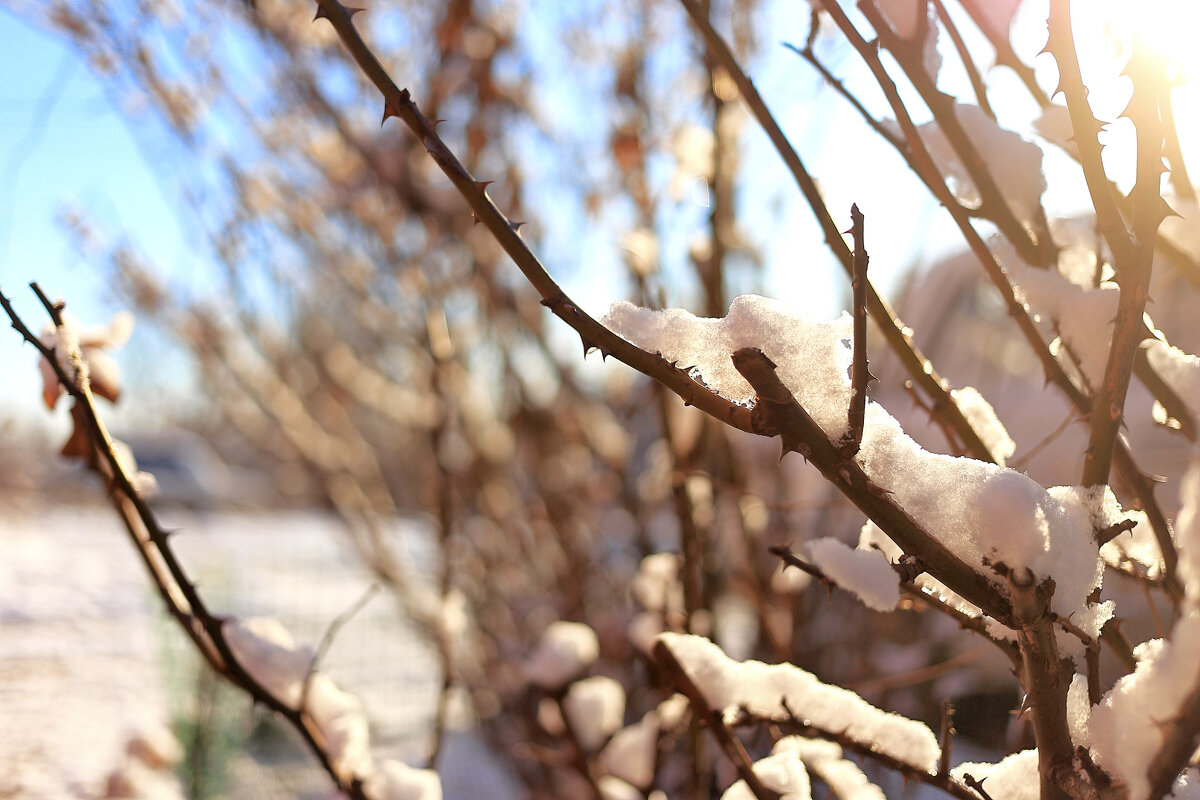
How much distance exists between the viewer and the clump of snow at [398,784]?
2.82 ft

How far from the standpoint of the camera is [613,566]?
3.30 m

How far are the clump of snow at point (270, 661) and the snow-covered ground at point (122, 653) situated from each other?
18 centimetres

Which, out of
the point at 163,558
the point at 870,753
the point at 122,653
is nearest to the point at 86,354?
the point at 163,558

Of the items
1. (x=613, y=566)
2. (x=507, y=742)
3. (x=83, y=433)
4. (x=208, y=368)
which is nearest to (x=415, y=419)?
(x=208, y=368)

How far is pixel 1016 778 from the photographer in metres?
0.56

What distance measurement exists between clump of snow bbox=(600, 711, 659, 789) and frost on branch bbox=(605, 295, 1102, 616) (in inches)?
36.9

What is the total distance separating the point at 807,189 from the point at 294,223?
228 cm

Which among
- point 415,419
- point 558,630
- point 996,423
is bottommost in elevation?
point 996,423

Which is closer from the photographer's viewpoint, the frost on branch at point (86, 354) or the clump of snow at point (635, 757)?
the frost on branch at point (86, 354)

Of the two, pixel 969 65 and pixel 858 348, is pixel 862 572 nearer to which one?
pixel 858 348

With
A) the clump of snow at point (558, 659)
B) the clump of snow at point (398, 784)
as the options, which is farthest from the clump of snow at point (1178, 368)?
the clump of snow at point (558, 659)

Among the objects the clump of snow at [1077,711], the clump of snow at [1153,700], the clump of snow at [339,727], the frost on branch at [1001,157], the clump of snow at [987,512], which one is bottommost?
the clump of snow at [1153,700]

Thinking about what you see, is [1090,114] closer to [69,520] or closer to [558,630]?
[558,630]

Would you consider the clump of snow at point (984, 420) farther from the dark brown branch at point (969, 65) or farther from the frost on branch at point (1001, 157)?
Result: the dark brown branch at point (969, 65)
